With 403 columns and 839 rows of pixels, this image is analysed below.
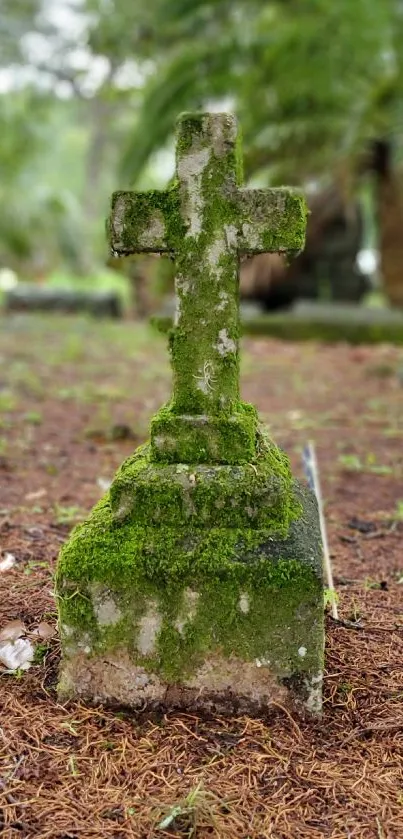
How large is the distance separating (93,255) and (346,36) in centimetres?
1267

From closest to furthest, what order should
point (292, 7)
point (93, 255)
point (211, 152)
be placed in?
→ point (211, 152) → point (292, 7) → point (93, 255)

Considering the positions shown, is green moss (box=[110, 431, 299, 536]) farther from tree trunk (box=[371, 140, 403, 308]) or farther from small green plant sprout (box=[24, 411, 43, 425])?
tree trunk (box=[371, 140, 403, 308])

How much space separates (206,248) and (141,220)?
0.68 ft

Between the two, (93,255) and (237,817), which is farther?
(93,255)

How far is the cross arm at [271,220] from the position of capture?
230cm

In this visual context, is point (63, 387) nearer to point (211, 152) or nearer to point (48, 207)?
point (211, 152)

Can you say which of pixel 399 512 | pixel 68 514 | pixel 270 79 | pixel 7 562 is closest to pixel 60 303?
pixel 270 79

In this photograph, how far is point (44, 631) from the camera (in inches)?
99.9

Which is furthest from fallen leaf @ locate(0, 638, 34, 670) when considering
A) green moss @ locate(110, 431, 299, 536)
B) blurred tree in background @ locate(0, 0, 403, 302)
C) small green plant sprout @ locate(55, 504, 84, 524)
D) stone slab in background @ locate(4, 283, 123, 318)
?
stone slab in background @ locate(4, 283, 123, 318)

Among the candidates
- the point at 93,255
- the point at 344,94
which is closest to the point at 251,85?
the point at 344,94

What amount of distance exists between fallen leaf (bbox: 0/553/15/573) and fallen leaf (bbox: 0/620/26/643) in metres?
0.46

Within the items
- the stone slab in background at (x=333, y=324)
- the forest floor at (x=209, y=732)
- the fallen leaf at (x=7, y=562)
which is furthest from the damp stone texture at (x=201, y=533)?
the stone slab in background at (x=333, y=324)

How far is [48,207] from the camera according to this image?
17.9 meters

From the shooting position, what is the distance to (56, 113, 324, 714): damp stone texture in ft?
7.29
